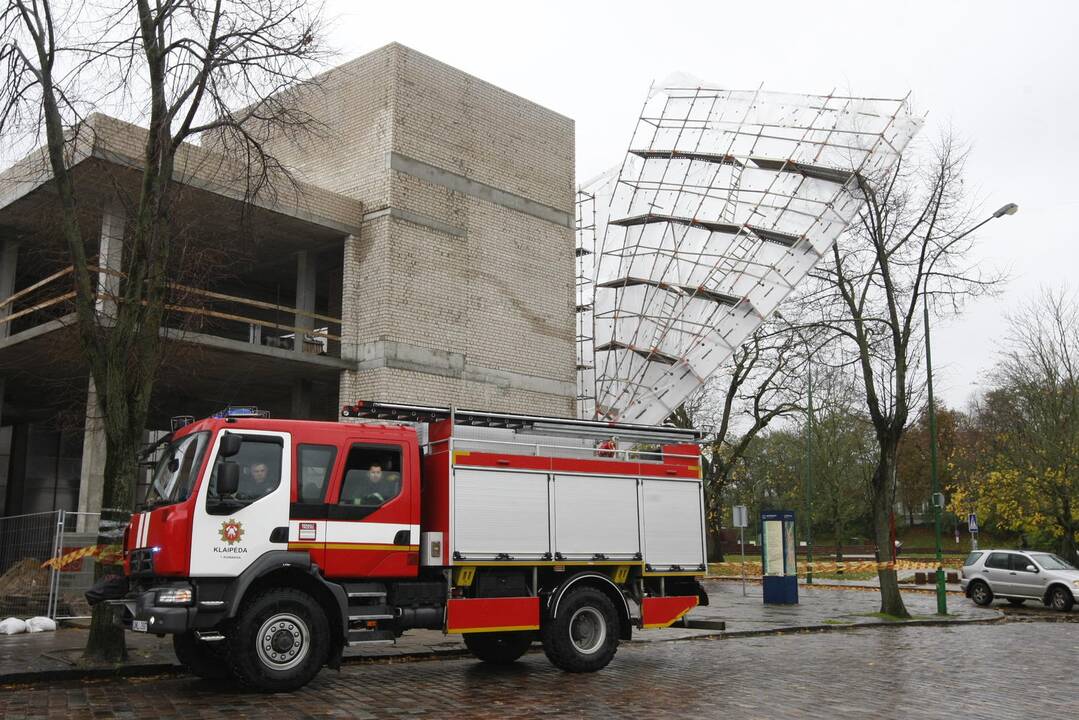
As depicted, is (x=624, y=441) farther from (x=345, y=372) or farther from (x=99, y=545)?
(x=345, y=372)

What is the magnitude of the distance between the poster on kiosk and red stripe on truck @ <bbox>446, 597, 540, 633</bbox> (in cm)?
1409

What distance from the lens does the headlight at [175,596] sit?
9.61m

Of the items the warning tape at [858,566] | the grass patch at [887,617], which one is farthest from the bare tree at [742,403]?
the grass patch at [887,617]

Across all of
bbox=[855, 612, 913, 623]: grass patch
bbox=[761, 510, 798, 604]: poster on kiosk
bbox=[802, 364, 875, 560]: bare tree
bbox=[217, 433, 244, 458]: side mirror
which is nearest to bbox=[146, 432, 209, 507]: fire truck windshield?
bbox=[217, 433, 244, 458]: side mirror

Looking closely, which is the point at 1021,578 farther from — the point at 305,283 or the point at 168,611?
the point at 168,611

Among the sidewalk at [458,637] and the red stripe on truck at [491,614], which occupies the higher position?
the red stripe on truck at [491,614]

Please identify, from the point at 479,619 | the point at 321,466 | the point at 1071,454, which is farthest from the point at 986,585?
the point at 321,466

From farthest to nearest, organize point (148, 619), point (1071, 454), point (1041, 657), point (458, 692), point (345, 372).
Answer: point (1071, 454)
point (345, 372)
point (1041, 657)
point (458, 692)
point (148, 619)

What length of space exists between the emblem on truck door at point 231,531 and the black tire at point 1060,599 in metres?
21.6

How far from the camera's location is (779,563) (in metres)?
24.2

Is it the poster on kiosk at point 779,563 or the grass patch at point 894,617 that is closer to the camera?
the grass patch at point 894,617

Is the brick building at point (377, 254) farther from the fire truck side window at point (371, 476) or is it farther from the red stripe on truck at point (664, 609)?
the red stripe on truck at point (664, 609)

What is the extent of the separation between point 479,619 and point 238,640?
108 inches

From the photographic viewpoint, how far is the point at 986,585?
2567cm
